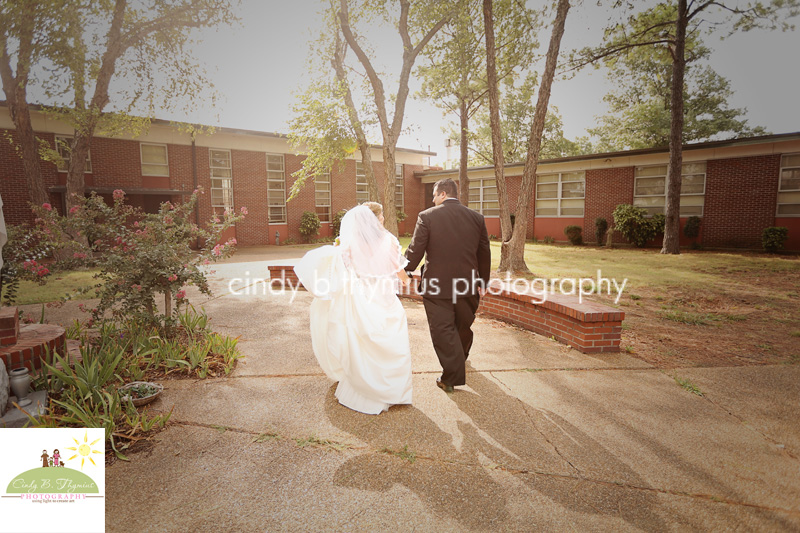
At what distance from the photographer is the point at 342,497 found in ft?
8.57

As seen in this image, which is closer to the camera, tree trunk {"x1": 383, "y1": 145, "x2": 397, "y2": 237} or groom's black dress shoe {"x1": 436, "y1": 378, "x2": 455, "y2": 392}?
groom's black dress shoe {"x1": 436, "y1": 378, "x2": 455, "y2": 392}

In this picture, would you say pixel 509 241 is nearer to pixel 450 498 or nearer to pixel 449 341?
pixel 449 341

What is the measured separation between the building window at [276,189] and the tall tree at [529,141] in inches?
640

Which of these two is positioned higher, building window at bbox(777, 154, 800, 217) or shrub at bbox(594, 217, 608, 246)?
building window at bbox(777, 154, 800, 217)

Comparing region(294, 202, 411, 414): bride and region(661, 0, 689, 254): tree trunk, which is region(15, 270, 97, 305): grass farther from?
region(661, 0, 689, 254): tree trunk

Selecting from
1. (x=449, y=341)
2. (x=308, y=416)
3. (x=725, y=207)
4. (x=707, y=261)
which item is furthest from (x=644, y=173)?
(x=308, y=416)

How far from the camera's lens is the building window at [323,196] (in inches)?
1027

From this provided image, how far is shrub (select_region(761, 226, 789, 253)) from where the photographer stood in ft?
51.2

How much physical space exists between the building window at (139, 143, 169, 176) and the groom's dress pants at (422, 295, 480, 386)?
20.7 m

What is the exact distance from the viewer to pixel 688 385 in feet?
14.2

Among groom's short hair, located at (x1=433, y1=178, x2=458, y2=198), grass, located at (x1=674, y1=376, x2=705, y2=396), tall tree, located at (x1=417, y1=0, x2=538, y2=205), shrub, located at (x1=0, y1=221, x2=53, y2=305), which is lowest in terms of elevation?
grass, located at (x1=674, y1=376, x2=705, y2=396)

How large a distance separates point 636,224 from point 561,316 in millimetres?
15617

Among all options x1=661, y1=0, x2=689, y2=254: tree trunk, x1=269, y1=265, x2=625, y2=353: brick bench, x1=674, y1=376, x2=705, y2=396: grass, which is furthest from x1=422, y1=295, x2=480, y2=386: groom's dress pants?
x1=661, y1=0, x2=689, y2=254: tree trunk

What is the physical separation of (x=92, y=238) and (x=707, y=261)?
16390 mm
